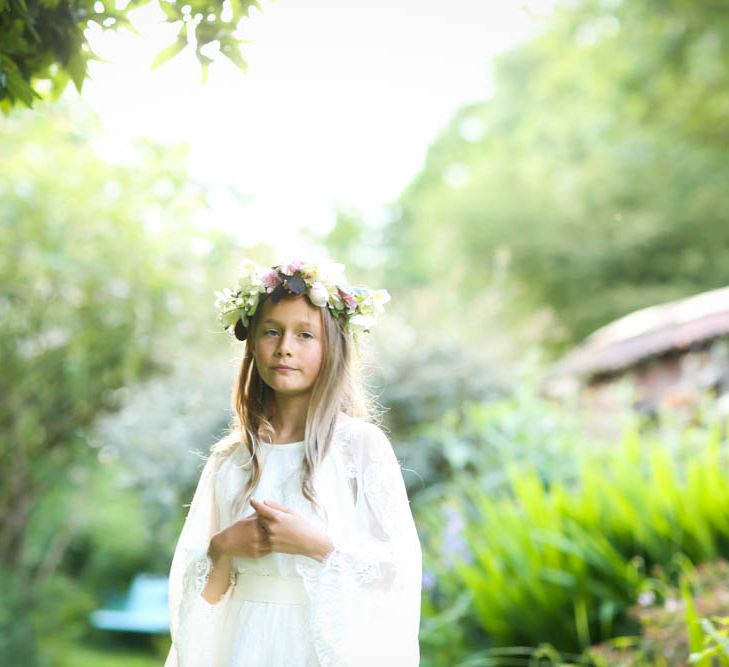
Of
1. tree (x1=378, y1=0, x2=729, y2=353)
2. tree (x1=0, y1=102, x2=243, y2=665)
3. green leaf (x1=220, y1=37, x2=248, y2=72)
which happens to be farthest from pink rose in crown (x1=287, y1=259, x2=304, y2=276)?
tree (x1=378, y1=0, x2=729, y2=353)

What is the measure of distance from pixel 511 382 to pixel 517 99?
929 inches

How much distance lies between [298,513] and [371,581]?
10.2 inches

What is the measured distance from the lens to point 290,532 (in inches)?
98.2

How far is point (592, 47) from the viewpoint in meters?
21.0

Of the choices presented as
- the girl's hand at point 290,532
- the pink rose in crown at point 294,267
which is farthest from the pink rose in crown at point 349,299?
the girl's hand at point 290,532

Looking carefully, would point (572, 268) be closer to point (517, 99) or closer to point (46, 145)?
point (517, 99)

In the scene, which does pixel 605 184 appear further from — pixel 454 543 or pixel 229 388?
pixel 454 543

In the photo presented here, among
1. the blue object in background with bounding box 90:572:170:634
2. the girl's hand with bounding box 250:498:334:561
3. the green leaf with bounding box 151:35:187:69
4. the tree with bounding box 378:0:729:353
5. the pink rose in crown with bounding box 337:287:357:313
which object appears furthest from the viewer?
the tree with bounding box 378:0:729:353

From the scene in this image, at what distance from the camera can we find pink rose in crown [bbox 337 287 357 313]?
2834 mm

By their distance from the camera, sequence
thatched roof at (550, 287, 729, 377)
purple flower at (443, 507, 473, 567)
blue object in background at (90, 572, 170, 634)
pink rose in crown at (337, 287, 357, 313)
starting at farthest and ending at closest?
thatched roof at (550, 287, 729, 377) < blue object in background at (90, 572, 170, 634) < purple flower at (443, 507, 473, 567) < pink rose in crown at (337, 287, 357, 313)

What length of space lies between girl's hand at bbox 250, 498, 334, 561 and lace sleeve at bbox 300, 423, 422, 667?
0.04m

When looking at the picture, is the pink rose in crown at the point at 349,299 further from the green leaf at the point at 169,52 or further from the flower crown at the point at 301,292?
the green leaf at the point at 169,52

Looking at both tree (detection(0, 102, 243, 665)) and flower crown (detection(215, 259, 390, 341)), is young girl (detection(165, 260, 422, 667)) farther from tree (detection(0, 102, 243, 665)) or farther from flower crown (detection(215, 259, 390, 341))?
tree (detection(0, 102, 243, 665))

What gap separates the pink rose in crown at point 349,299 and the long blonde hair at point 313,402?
0.17ft
